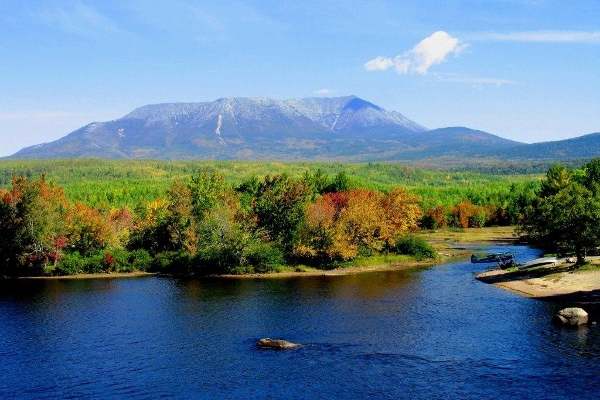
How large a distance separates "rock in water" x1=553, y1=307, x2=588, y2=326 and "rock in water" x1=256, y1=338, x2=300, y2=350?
972 inches

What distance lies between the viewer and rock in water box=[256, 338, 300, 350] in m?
51.4

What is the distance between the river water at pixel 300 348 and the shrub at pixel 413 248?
25.3 meters

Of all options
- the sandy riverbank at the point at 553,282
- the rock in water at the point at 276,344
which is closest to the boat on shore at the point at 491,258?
the sandy riverbank at the point at 553,282

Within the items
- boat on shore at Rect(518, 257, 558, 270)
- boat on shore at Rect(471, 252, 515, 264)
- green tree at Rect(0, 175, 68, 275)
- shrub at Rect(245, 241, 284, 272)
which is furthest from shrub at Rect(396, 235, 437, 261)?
green tree at Rect(0, 175, 68, 275)

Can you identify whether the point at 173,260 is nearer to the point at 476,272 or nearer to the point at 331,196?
the point at 331,196

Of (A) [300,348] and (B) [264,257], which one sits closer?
(A) [300,348]

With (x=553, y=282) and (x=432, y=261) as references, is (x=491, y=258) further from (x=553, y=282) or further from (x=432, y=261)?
(x=553, y=282)

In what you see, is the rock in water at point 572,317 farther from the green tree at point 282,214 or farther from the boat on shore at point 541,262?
the green tree at point 282,214

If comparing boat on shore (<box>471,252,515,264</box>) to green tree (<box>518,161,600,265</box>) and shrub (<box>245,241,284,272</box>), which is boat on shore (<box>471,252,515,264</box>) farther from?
shrub (<box>245,241,284,272</box>)

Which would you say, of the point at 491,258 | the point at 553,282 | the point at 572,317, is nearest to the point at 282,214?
the point at 491,258

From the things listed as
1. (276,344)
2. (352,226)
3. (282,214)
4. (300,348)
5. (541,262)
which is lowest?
(300,348)

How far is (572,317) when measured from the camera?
5569 centimetres

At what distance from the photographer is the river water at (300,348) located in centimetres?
4259

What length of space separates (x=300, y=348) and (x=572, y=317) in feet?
83.8
